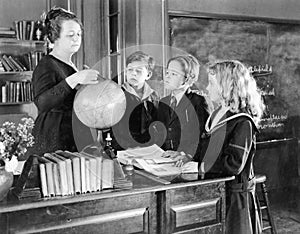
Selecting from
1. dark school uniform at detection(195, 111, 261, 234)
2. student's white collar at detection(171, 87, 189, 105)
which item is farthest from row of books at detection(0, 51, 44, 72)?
dark school uniform at detection(195, 111, 261, 234)

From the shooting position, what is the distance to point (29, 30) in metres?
4.68

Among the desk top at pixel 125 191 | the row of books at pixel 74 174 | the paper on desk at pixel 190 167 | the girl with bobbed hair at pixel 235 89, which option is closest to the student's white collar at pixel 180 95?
the girl with bobbed hair at pixel 235 89

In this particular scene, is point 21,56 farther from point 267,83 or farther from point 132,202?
point 132,202

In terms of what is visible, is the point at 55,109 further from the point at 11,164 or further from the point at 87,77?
the point at 11,164

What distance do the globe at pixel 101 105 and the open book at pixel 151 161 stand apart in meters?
0.31

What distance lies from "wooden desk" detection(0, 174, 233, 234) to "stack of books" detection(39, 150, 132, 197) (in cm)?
5

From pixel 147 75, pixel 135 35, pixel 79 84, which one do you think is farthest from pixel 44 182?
pixel 135 35

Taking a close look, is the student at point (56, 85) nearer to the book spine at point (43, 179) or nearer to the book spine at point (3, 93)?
the book spine at point (43, 179)

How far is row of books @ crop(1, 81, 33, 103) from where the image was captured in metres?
4.61

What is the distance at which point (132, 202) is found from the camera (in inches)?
86.7

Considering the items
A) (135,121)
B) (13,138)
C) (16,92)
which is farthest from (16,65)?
(13,138)

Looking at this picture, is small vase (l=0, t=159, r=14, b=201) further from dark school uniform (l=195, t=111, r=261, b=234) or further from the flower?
dark school uniform (l=195, t=111, r=261, b=234)

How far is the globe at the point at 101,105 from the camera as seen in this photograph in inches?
93.7

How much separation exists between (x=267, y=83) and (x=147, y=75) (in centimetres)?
174
